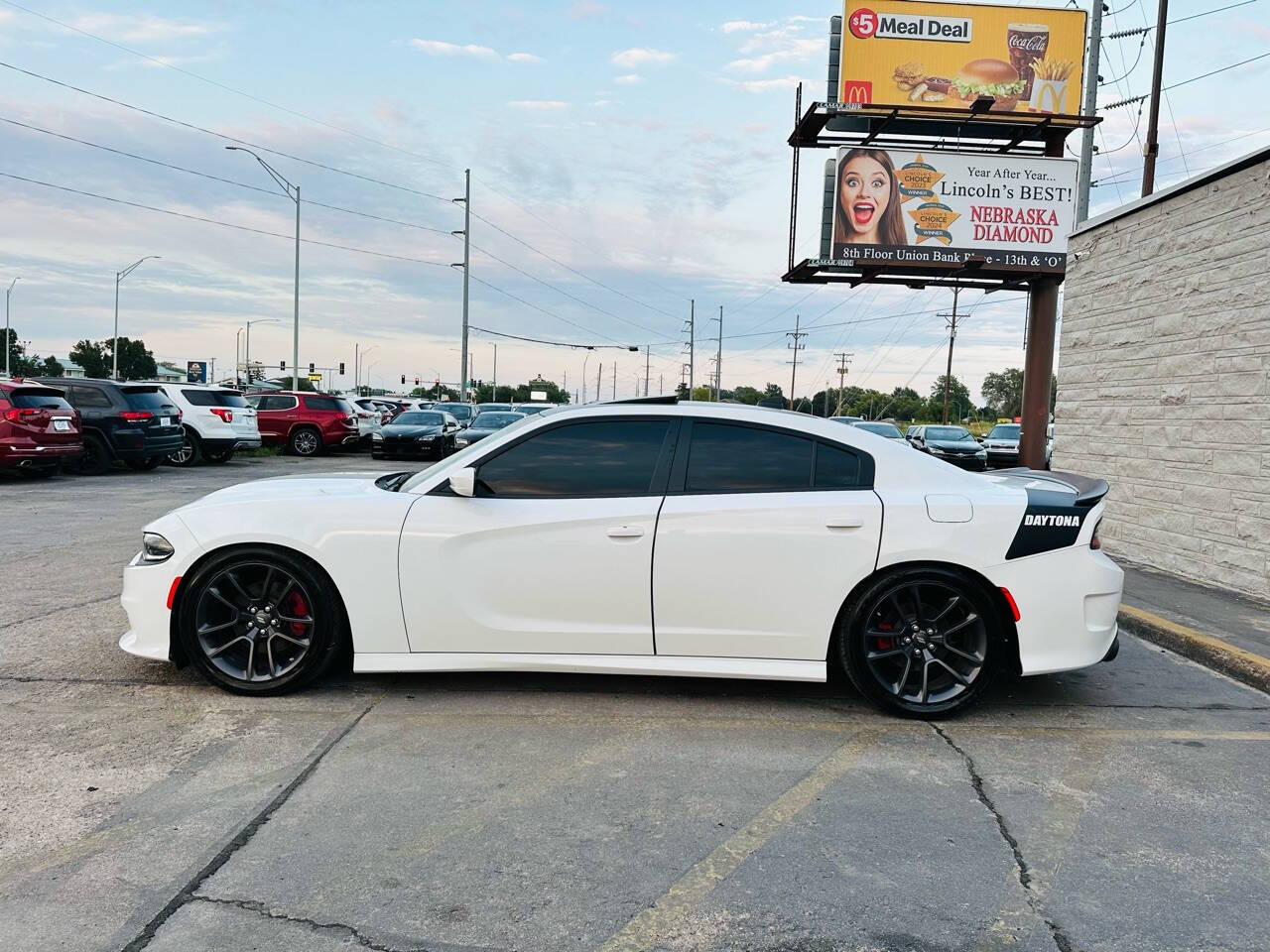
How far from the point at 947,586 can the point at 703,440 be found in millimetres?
1364

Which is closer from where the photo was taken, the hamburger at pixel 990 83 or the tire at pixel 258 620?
the tire at pixel 258 620

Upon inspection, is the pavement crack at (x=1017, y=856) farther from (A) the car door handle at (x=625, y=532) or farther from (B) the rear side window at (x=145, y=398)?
(B) the rear side window at (x=145, y=398)

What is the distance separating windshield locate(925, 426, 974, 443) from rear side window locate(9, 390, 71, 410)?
75.5 ft

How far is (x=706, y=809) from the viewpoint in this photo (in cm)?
348

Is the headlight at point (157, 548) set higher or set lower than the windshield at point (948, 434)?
lower

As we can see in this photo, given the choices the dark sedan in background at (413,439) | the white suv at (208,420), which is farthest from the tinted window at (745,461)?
the dark sedan in background at (413,439)

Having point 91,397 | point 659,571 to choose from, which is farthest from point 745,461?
point 91,397

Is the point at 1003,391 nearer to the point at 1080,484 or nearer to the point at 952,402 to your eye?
the point at 952,402

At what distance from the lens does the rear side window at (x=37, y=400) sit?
47.7 feet

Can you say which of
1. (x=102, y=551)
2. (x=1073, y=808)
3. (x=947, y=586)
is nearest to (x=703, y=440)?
(x=947, y=586)

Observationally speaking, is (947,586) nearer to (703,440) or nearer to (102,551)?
(703,440)

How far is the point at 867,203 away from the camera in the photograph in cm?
2166

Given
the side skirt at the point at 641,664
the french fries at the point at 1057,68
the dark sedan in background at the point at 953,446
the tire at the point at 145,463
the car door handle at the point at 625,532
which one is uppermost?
the french fries at the point at 1057,68

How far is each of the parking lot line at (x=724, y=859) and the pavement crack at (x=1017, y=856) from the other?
A: 429 mm
